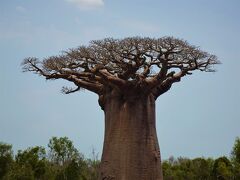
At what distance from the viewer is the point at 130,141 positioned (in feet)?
28.6

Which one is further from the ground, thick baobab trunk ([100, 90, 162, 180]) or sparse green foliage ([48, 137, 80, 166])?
sparse green foliage ([48, 137, 80, 166])

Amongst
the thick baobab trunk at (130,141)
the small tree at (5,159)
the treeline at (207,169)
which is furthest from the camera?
the treeline at (207,169)

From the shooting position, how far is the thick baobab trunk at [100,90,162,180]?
8.64 metres

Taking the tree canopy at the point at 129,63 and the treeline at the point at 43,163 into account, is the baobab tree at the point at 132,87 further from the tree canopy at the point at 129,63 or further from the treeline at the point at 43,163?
the treeline at the point at 43,163

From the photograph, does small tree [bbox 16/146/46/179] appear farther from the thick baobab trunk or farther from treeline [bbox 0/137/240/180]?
the thick baobab trunk

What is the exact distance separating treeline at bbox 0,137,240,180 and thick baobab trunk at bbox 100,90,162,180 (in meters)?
8.99

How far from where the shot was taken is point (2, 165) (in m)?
16.8

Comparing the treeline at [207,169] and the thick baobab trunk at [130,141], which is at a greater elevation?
the treeline at [207,169]

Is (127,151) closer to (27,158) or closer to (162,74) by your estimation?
(162,74)

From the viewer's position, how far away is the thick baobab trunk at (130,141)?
8641 millimetres

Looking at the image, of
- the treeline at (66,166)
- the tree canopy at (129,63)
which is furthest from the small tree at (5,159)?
the tree canopy at (129,63)

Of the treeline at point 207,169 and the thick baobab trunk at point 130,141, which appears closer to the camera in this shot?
the thick baobab trunk at point 130,141

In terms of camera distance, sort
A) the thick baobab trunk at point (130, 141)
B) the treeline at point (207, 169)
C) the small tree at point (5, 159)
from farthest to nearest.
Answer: the treeline at point (207, 169) < the small tree at point (5, 159) < the thick baobab trunk at point (130, 141)

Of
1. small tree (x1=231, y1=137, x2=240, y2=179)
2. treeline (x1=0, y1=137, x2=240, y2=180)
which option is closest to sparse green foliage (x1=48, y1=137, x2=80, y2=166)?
treeline (x1=0, y1=137, x2=240, y2=180)
